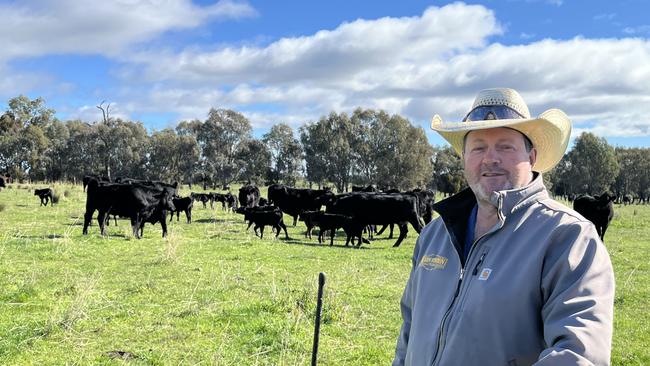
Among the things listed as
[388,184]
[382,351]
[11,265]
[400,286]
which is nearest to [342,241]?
[400,286]

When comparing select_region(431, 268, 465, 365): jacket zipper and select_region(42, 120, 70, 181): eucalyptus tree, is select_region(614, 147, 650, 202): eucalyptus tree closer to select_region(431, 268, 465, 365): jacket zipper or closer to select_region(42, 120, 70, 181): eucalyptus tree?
select_region(42, 120, 70, 181): eucalyptus tree

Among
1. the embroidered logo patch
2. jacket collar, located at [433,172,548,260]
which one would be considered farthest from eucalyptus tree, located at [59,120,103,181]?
the embroidered logo patch

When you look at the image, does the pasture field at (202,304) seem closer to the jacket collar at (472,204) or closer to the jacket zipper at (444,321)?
the jacket collar at (472,204)

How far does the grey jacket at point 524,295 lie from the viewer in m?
2.13

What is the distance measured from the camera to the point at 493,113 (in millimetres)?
2891

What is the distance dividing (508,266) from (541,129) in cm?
83

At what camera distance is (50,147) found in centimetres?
7706

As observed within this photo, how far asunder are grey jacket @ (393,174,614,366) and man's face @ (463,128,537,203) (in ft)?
0.35

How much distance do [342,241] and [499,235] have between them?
65.4 ft

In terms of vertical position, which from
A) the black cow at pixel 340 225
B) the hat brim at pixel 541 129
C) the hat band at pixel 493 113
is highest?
the hat band at pixel 493 113

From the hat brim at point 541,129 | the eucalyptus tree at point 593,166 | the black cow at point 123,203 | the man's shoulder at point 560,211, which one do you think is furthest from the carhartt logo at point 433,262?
the eucalyptus tree at point 593,166

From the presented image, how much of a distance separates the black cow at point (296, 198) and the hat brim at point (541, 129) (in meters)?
27.5

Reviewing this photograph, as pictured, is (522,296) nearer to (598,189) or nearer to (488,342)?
(488,342)

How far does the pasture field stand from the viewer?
706cm
